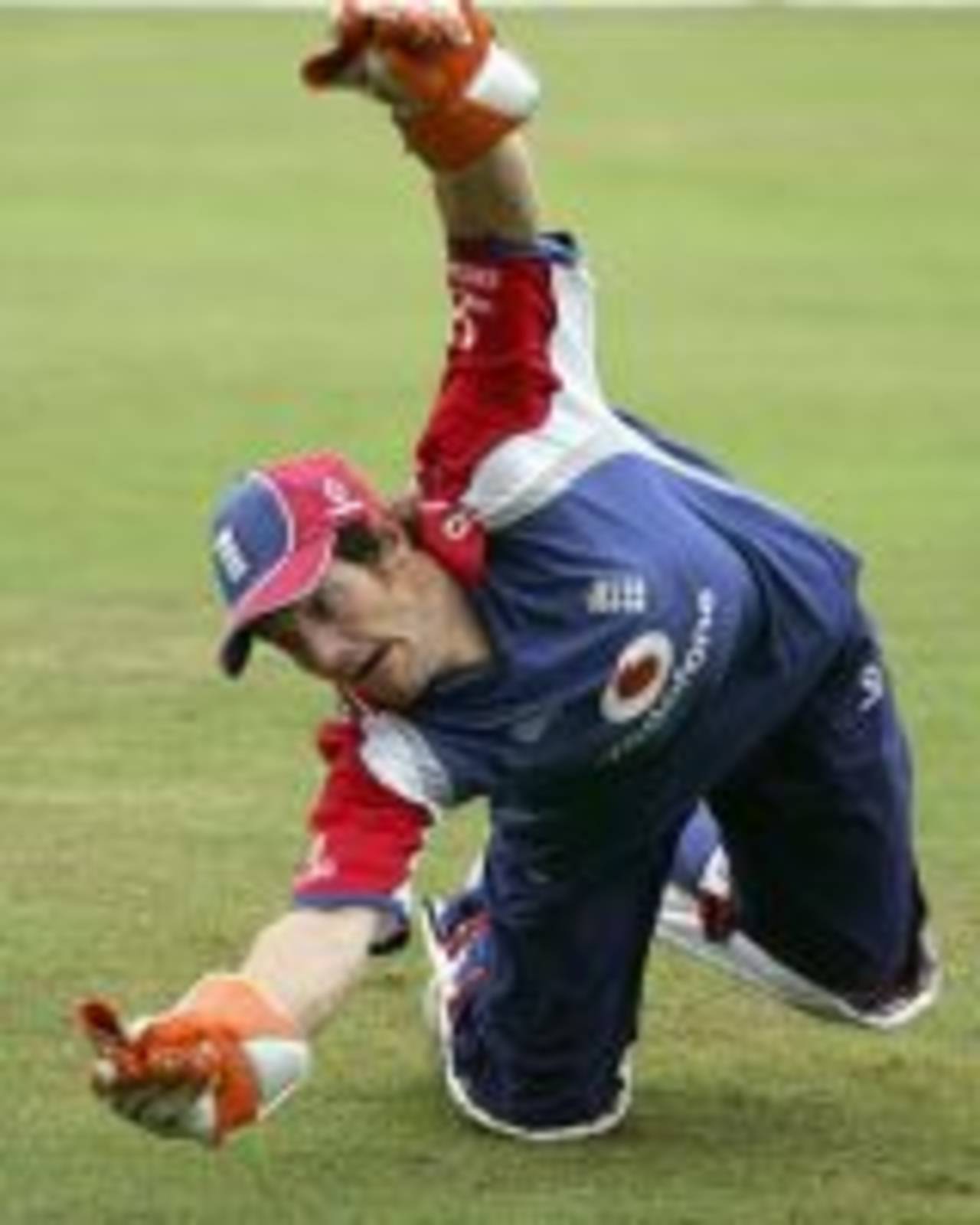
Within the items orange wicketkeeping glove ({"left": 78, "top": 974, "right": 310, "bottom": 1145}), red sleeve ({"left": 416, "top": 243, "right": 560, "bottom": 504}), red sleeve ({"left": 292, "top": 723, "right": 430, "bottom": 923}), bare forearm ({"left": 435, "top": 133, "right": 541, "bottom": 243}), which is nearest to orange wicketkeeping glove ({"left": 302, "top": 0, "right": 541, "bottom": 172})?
bare forearm ({"left": 435, "top": 133, "right": 541, "bottom": 243})

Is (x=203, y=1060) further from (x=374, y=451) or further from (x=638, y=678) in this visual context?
(x=374, y=451)

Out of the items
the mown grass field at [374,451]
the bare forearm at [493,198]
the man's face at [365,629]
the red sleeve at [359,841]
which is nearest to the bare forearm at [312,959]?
the red sleeve at [359,841]

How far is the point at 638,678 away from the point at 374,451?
7.85m

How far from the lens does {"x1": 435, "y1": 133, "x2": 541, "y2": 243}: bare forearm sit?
599 cm

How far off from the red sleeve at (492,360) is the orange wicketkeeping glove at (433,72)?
0.22 metres

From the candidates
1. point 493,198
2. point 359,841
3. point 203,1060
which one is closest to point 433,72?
point 493,198

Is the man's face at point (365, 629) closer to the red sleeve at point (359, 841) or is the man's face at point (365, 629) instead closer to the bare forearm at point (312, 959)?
the red sleeve at point (359, 841)

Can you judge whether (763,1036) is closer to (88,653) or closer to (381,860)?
(381,860)

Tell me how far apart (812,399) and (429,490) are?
9084 millimetres

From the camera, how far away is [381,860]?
19.4ft

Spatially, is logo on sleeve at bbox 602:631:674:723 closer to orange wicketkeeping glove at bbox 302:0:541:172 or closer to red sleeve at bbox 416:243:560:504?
red sleeve at bbox 416:243:560:504

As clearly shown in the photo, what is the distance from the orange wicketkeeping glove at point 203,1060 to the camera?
522cm

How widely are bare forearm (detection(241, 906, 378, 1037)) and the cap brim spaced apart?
0.42 metres

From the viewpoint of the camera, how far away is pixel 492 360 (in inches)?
241
